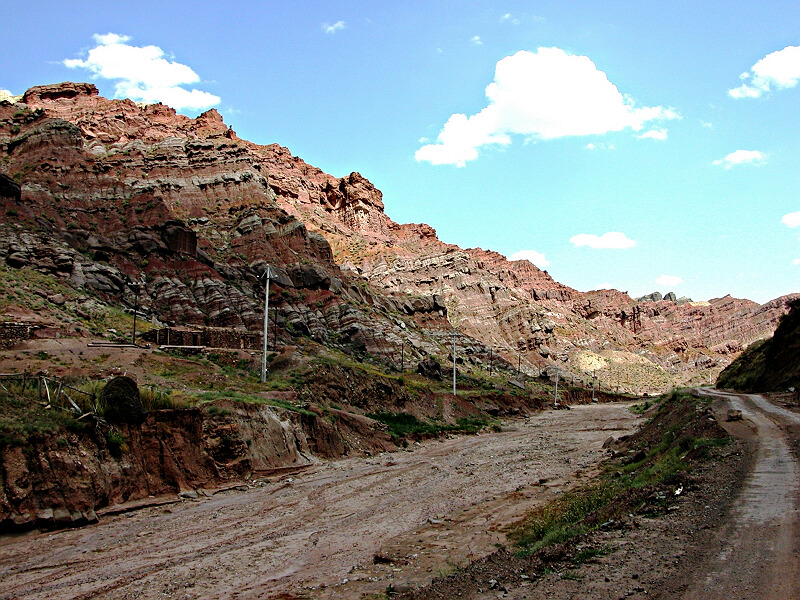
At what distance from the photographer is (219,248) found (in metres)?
86.9

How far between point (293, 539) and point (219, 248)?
256 feet

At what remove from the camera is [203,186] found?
10012 cm

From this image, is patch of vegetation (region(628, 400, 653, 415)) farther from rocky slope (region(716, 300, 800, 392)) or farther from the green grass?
the green grass

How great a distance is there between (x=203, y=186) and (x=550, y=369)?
80.9 metres

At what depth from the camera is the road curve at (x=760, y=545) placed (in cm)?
683

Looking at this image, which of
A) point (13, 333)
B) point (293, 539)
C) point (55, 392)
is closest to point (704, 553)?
point (293, 539)

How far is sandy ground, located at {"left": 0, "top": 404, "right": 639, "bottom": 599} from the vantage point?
34.8ft

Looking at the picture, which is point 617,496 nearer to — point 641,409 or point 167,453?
point 167,453

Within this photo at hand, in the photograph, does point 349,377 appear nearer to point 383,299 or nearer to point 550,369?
point 383,299

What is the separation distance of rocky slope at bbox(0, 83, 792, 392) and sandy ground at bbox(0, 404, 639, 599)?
46.3 meters

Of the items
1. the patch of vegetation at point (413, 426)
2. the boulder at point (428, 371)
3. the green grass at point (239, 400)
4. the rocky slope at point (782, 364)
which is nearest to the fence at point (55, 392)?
the green grass at point (239, 400)

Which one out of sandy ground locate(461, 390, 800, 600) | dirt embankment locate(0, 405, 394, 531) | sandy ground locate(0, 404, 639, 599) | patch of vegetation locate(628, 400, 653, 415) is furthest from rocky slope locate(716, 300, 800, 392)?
dirt embankment locate(0, 405, 394, 531)

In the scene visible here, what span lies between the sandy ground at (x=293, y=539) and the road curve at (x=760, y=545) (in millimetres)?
4734

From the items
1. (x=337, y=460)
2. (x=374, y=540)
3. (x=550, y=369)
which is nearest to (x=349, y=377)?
(x=337, y=460)
